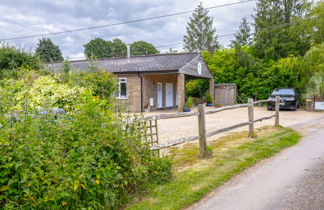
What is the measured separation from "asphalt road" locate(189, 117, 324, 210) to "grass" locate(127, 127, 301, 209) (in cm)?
19

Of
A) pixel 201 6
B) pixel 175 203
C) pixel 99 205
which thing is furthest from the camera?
pixel 201 6

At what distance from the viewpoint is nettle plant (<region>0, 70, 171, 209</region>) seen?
2424mm

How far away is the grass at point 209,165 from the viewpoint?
3717 mm

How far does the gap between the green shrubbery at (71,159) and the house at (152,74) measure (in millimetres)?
13178

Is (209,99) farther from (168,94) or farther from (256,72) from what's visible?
(256,72)

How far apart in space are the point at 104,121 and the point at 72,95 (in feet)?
11.8

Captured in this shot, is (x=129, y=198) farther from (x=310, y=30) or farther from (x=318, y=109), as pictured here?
(x=310, y=30)

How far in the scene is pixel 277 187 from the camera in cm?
430

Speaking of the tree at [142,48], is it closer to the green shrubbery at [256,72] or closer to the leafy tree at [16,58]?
the green shrubbery at [256,72]

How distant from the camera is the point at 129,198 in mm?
3607

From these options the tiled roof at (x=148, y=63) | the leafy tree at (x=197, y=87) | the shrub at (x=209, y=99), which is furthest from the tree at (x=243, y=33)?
the tiled roof at (x=148, y=63)

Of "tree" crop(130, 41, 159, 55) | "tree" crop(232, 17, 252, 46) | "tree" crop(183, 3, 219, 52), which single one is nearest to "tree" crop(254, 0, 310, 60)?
"tree" crop(232, 17, 252, 46)

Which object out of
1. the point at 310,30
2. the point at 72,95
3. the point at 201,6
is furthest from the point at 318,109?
the point at 201,6

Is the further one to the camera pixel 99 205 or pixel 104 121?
pixel 104 121
